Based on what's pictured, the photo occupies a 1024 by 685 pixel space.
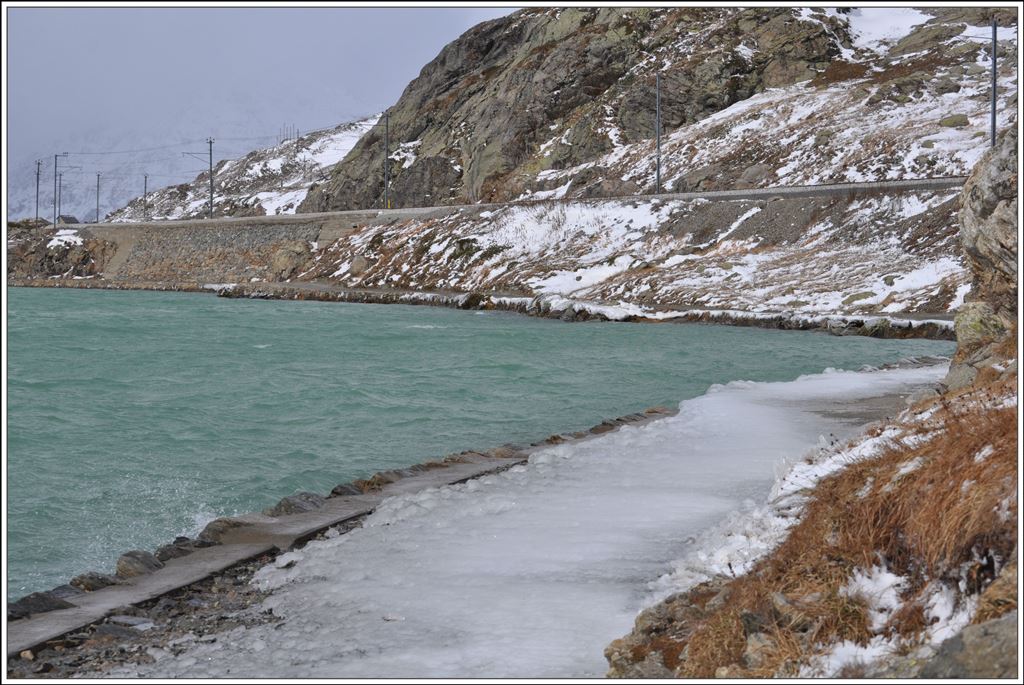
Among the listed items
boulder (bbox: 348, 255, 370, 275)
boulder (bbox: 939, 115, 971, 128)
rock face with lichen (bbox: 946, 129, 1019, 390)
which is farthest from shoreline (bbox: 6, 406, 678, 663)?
boulder (bbox: 348, 255, 370, 275)

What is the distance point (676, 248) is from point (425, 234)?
23.2 m

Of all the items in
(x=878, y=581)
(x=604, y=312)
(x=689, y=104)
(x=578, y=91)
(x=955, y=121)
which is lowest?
(x=604, y=312)

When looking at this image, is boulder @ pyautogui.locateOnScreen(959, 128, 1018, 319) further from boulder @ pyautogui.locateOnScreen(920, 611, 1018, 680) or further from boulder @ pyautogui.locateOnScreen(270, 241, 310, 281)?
boulder @ pyautogui.locateOnScreen(270, 241, 310, 281)

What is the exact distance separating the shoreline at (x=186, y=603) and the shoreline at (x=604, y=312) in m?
28.7

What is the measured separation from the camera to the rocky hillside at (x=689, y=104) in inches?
2657

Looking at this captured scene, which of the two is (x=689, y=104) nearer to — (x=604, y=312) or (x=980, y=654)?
(x=604, y=312)

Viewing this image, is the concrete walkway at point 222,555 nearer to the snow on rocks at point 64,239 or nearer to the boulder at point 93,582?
the boulder at point 93,582

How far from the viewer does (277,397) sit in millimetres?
26844

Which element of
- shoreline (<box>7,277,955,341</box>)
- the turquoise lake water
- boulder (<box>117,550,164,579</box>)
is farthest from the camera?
shoreline (<box>7,277,955,341</box>)

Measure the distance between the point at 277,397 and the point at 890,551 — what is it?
22390mm

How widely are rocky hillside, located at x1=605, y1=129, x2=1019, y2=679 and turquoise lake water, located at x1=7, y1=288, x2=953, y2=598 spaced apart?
8.24 metres

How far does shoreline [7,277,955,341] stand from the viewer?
125 feet

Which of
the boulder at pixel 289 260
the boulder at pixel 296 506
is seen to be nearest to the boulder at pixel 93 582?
the boulder at pixel 296 506

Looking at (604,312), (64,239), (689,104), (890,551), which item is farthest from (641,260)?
(64,239)
